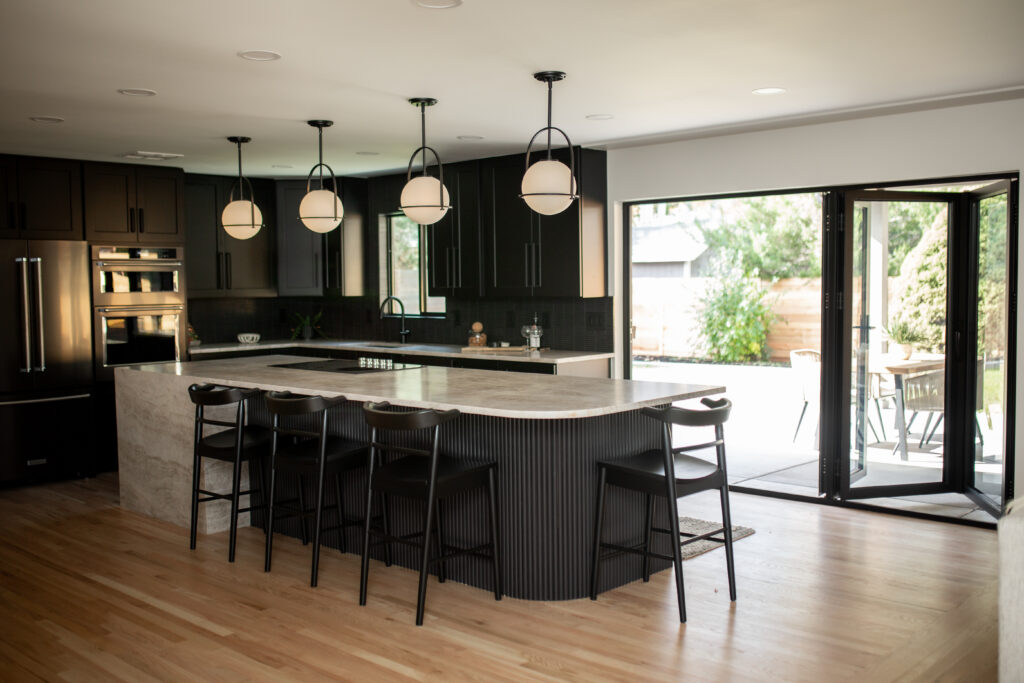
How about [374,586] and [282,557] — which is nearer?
[374,586]

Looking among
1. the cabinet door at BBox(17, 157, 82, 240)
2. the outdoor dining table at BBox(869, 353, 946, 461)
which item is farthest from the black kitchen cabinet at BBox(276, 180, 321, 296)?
the outdoor dining table at BBox(869, 353, 946, 461)

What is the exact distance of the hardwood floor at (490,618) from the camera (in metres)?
3.05

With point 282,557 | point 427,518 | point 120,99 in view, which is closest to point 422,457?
point 427,518

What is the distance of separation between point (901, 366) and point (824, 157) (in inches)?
55.1

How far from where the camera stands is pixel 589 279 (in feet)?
20.2

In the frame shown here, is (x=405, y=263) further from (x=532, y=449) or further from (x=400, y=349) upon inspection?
(x=532, y=449)

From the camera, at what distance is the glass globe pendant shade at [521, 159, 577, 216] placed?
154 inches

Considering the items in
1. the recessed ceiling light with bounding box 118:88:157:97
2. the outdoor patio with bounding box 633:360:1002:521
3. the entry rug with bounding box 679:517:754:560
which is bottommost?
the entry rug with bounding box 679:517:754:560

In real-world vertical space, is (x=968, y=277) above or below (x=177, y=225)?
below

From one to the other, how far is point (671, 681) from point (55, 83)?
12.3ft

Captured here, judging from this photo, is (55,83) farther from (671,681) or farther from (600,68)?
(671,681)

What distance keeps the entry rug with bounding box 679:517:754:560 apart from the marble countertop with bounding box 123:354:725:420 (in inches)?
33.5

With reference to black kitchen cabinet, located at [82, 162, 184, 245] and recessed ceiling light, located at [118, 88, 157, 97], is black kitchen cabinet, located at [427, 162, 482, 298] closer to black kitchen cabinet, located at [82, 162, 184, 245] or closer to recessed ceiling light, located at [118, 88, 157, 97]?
black kitchen cabinet, located at [82, 162, 184, 245]

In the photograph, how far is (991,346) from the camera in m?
4.98
